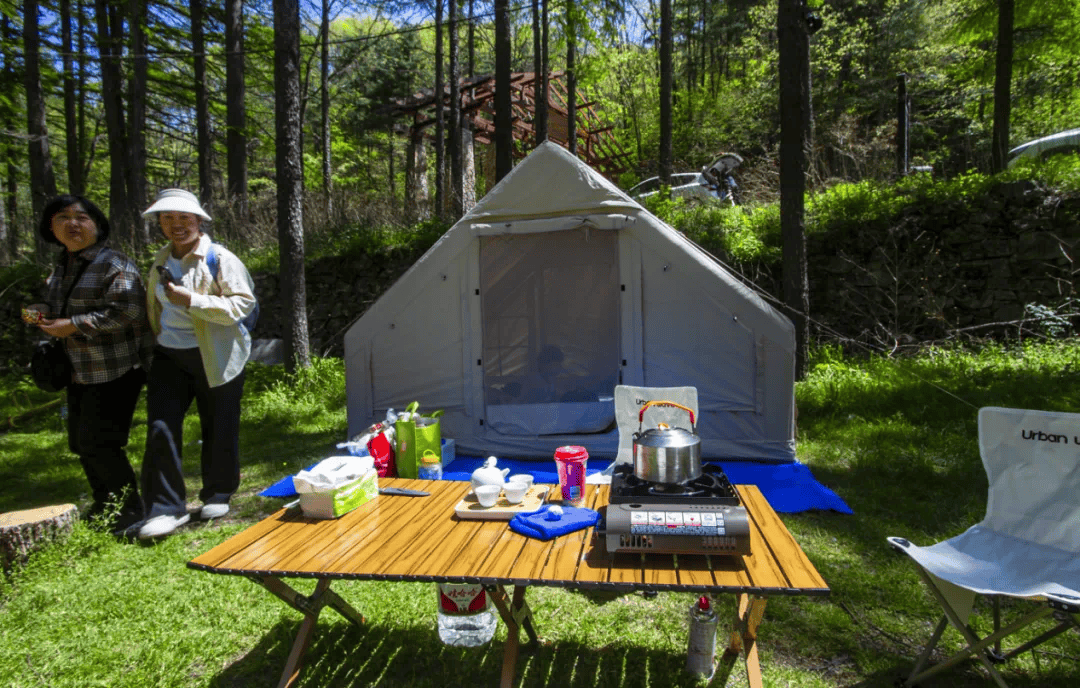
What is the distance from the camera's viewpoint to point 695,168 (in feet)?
43.6

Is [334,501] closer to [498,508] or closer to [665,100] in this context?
[498,508]

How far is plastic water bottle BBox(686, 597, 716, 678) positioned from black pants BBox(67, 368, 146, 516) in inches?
110

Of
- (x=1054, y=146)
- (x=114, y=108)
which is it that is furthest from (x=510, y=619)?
(x=114, y=108)

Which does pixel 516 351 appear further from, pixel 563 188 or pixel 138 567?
pixel 138 567

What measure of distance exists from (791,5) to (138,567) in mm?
5680

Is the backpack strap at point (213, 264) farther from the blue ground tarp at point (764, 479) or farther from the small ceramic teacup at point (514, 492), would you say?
the small ceramic teacup at point (514, 492)

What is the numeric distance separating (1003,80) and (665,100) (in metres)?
4.22

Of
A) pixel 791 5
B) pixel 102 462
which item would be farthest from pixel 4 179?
pixel 791 5

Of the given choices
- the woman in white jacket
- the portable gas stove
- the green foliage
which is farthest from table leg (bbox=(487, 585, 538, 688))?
the green foliage

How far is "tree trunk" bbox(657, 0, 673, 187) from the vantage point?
375 inches

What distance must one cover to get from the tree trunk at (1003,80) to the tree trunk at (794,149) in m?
3.12

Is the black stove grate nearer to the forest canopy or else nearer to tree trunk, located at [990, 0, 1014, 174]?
the forest canopy

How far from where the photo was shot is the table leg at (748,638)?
5.76 ft

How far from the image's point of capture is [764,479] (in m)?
3.69
